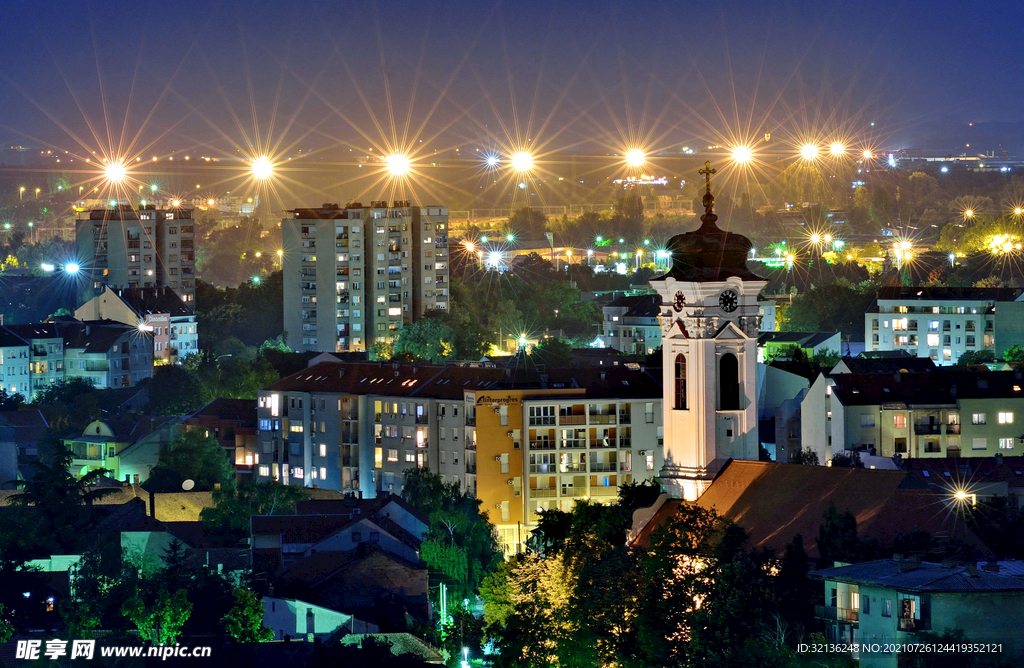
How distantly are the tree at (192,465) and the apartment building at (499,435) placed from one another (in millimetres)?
3340

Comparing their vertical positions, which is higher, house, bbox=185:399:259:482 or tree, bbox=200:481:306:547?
house, bbox=185:399:259:482

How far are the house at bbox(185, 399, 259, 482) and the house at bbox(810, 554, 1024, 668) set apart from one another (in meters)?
43.2

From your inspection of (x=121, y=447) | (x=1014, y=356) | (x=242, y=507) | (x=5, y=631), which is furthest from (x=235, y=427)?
(x=5, y=631)

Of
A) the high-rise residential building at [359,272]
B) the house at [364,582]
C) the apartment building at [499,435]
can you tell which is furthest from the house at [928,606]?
the high-rise residential building at [359,272]

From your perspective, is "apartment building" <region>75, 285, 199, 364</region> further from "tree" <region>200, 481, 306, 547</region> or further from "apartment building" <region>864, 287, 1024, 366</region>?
"tree" <region>200, 481, 306, 547</region>

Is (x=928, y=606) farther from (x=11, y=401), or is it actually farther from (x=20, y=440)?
(x=11, y=401)

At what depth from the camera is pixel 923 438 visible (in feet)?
194

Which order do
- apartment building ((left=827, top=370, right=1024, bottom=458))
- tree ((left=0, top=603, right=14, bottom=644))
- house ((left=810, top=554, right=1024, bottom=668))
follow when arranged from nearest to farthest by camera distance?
house ((left=810, top=554, right=1024, bottom=668)) < tree ((left=0, top=603, right=14, bottom=644)) < apartment building ((left=827, top=370, right=1024, bottom=458))

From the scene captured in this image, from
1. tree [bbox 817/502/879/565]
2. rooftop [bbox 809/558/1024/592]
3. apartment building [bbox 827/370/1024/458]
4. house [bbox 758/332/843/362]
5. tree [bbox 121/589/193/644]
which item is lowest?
tree [bbox 121/589/193/644]

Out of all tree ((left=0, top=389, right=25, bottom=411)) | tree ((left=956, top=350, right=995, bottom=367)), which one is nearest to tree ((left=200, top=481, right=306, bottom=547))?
tree ((left=0, top=389, right=25, bottom=411))

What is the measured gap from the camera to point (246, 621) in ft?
136

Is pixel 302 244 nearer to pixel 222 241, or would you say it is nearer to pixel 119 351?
pixel 119 351

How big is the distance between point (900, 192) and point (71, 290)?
3638 inches

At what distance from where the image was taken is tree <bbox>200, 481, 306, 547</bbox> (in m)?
52.0
